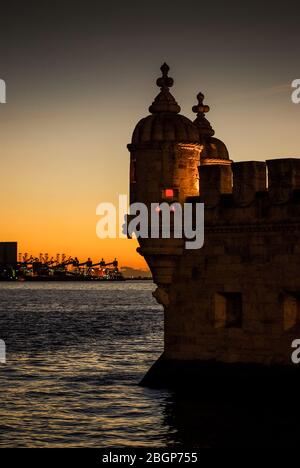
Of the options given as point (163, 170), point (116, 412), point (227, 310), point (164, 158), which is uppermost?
point (164, 158)

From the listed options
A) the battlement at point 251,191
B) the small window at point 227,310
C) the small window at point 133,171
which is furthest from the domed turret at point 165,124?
the small window at point 227,310

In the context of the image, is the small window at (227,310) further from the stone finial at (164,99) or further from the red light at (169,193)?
the stone finial at (164,99)

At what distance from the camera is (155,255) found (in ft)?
101

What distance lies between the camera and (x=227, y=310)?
30047 millimetres

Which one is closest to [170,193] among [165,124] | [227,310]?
[165,124]

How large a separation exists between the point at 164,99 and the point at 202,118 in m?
4.91

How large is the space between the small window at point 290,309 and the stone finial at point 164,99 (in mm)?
7290

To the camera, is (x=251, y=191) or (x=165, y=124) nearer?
(x=251, y=191)

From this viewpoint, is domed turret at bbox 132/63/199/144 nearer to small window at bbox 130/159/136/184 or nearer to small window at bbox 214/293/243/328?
small window at bbox 130/159/136/184

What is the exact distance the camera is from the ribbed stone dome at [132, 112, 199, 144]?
100 feet

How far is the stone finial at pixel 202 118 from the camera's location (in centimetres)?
3572

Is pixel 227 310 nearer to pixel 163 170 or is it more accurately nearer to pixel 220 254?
pixel 220 254
